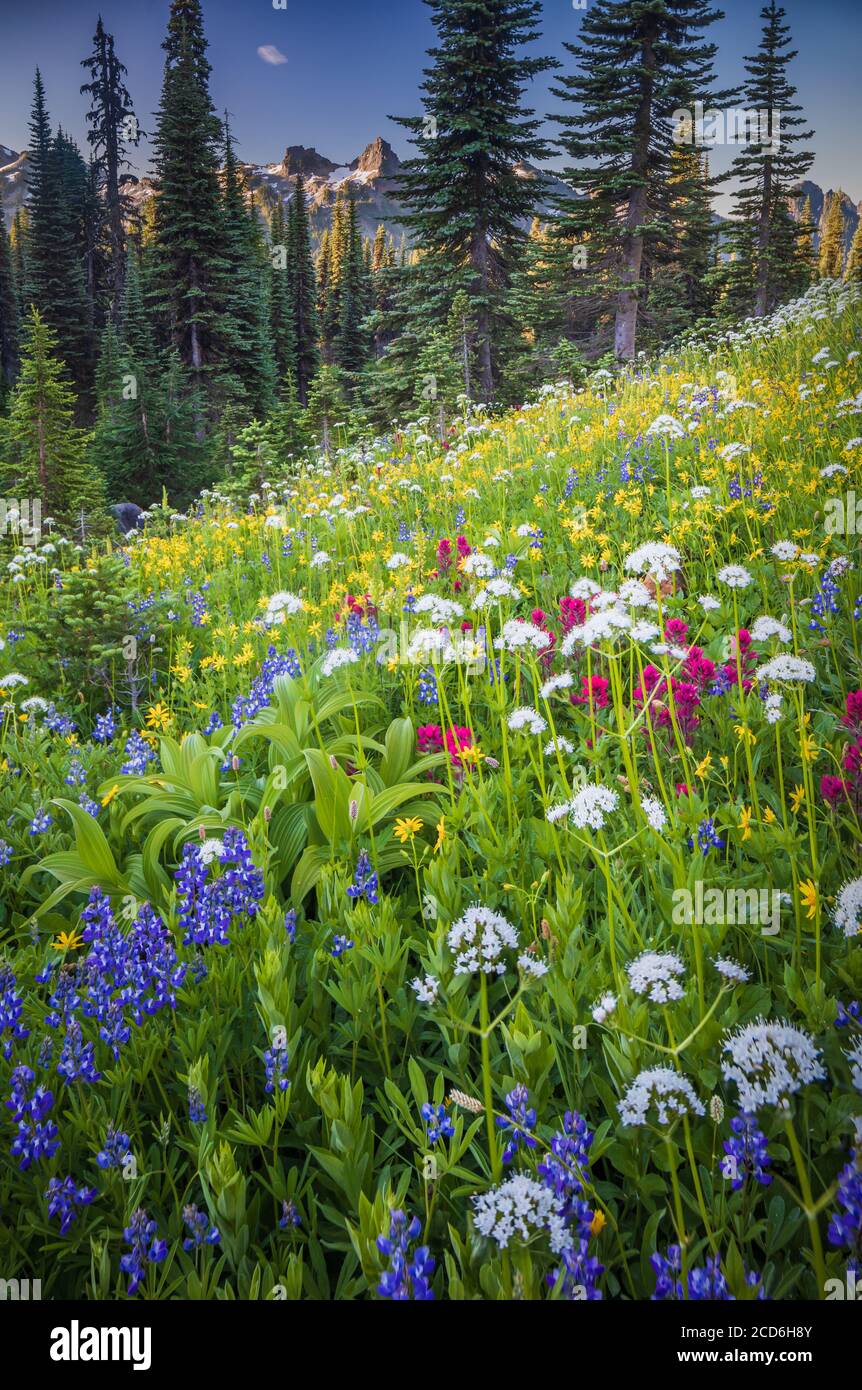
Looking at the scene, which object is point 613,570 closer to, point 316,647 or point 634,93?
point 316,647

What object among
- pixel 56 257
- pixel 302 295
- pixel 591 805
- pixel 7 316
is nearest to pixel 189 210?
pixel 56 257

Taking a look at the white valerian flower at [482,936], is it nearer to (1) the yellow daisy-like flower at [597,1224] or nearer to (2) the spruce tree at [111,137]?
(1) the yellow daisy-like flower at [597,1224]

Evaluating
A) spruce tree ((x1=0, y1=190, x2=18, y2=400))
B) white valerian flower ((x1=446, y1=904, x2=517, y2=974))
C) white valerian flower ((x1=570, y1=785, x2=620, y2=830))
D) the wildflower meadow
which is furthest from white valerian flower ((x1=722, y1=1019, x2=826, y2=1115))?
spruce tree ((x1=0, y1=190, x2=18, y2=400))

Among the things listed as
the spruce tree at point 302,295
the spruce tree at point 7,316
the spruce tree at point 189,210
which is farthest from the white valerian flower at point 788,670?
the spruce tree at point 7,316

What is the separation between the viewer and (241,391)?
2842 centimetres

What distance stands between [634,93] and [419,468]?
1887 cm

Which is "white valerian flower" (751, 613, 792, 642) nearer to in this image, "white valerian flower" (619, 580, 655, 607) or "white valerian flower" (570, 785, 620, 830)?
"white valerian flower" (619, 580, 655, 607)

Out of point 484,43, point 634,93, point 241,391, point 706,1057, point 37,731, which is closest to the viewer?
point 706,1057

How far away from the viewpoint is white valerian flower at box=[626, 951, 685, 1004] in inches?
52.8

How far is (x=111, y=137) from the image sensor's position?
28.6m

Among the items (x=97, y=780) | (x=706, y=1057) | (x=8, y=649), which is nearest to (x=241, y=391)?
(x=8, y=649)

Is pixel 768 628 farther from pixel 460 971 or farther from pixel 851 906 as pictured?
pixel 460 971

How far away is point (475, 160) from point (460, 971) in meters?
23.5

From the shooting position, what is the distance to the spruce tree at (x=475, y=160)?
17.5 meters
